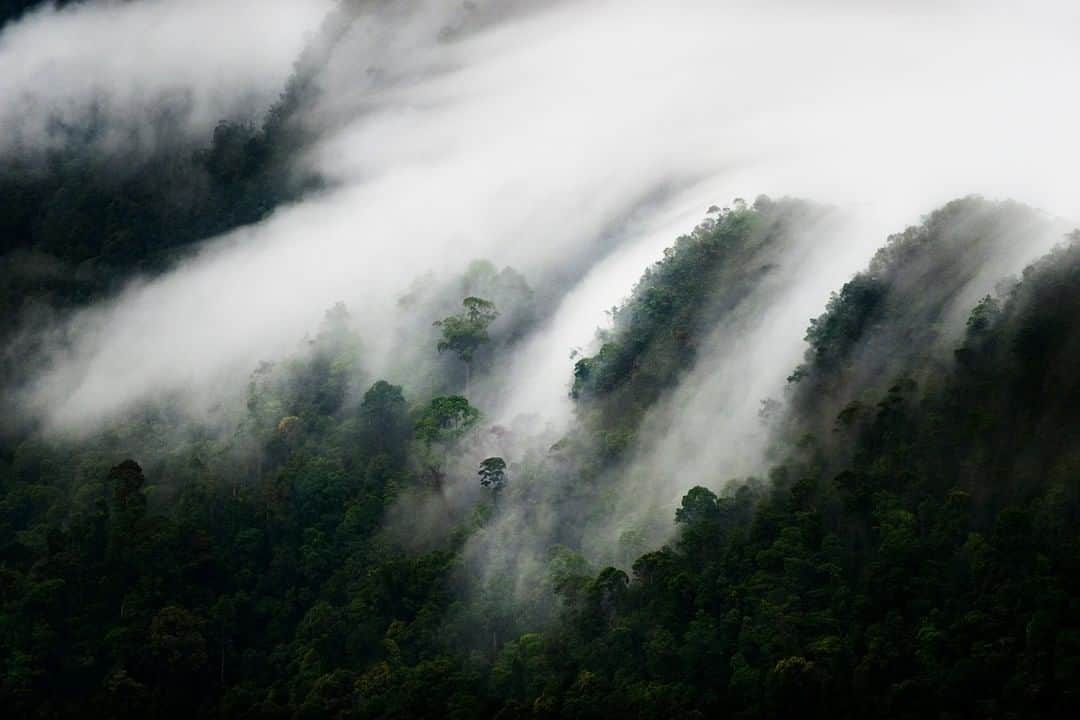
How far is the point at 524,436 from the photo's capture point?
85.2 m

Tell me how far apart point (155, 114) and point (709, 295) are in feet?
217

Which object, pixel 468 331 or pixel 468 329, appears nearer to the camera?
pixel 468 331

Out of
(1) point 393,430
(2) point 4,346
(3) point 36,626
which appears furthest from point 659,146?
(3) point 36,626

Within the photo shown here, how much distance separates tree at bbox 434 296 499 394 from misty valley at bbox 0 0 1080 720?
0.24 metres

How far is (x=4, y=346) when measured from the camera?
112 m

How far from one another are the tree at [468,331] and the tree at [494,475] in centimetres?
1234

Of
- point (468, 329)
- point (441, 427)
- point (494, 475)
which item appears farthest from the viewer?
point (468, 329)

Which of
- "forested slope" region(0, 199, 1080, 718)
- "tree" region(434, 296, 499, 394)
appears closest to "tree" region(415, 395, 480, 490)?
"forested slope" region(0, 199, 1080, 718)

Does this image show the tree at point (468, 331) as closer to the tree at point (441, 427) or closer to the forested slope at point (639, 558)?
the forested slope at point (639, 558)

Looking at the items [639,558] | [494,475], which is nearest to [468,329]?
[494,475]

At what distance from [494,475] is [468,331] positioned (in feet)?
48.2

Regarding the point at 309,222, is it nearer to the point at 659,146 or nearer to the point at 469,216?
the point at 469,216

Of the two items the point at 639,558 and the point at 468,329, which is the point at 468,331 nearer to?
the point at 468,329

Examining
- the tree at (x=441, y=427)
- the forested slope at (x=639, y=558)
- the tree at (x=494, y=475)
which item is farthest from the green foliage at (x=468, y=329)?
the tree at (x=494, y=475)
